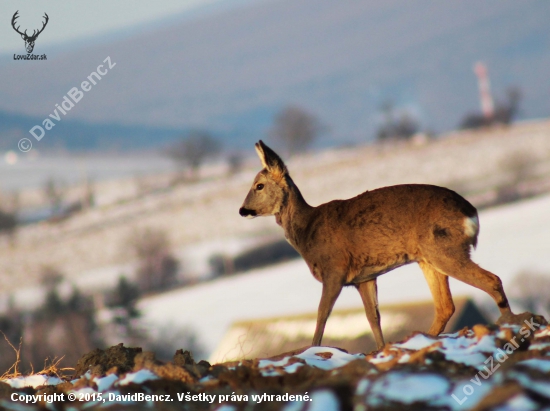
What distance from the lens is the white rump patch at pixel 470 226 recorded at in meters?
11.5

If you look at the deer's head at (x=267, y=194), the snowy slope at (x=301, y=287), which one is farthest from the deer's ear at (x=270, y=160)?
the snowy slope at (x=301, y=287)

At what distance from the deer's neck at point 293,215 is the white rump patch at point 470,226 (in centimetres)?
234

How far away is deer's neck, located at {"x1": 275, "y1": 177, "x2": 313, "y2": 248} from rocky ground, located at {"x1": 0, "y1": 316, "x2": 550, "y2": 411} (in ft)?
7.85

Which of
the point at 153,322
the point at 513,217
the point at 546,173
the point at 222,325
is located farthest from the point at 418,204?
the point at 546,173

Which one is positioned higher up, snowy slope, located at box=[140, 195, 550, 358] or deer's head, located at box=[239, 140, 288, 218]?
deer's head, located at box=[239, 140, 288, 218]

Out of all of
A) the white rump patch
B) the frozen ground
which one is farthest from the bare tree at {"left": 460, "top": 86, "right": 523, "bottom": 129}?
the frozen ground

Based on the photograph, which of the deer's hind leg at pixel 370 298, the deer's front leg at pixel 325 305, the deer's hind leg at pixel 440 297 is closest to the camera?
the deer's front leg at pixel 325 305

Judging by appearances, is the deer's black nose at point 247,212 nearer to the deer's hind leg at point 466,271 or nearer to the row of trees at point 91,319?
the deer's hind leg at point 466,271

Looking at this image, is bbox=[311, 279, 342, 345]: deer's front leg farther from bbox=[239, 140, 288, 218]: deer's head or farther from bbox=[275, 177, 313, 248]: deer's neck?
bbox=[239, 140, 288, 218]: deer's head

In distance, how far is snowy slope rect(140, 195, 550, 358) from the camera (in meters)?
70.4

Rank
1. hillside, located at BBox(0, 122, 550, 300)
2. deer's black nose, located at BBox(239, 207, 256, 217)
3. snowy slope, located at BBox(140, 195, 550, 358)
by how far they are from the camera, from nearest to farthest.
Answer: deer's black nose, located at BBox(239, 207, 256, 217)
snowy slope, located at BBox(140, 195, 550, 358)
hillside, located at BBox(0, 122, 550, 300)

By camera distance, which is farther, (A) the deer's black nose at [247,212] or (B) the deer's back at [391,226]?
(A) the deer's black nose at [247,212]

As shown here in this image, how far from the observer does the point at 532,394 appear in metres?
7.33

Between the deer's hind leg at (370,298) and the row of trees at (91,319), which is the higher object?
the deer's hind leg at (370,298)
